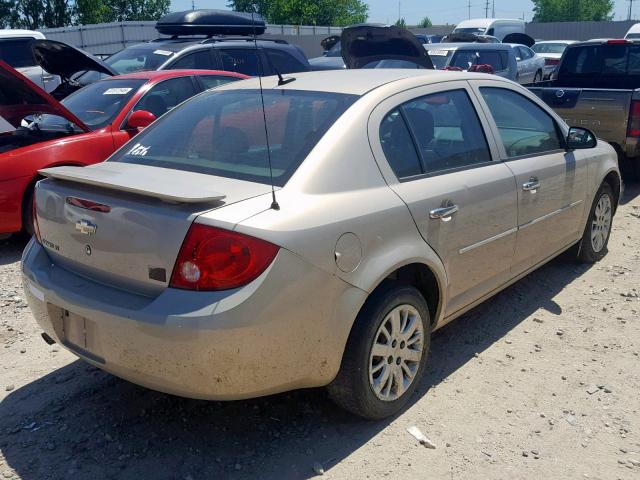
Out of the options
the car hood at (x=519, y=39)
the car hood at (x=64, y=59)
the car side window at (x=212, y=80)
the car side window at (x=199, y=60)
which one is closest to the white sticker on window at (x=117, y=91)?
the car side window at (x=212, y=80)

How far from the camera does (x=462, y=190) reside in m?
3.57

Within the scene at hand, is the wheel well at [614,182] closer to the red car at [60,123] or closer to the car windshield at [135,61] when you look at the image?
the red car at [60,123]

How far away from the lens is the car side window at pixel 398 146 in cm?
329

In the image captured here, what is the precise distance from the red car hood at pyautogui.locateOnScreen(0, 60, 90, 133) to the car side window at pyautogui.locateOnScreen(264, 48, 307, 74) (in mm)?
4305

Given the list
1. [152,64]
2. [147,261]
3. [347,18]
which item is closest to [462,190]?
[147,261]

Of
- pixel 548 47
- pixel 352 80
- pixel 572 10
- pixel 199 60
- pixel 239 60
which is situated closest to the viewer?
pixel 352 80

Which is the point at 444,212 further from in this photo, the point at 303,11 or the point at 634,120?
the point at 303,11

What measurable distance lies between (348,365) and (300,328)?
1.36ft

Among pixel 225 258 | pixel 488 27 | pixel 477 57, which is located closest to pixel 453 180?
pixel 225 258

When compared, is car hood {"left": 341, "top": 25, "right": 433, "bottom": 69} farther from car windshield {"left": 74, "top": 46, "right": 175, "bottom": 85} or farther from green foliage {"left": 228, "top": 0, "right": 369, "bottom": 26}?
green foliage {"left": 228, "top": 0, "right": 369, "bottom": 26}

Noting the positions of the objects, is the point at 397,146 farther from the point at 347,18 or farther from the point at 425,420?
the point at 347,18

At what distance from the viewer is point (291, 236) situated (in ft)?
8.82

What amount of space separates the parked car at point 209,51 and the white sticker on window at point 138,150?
5.33 metres

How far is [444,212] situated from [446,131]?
1.91ft
